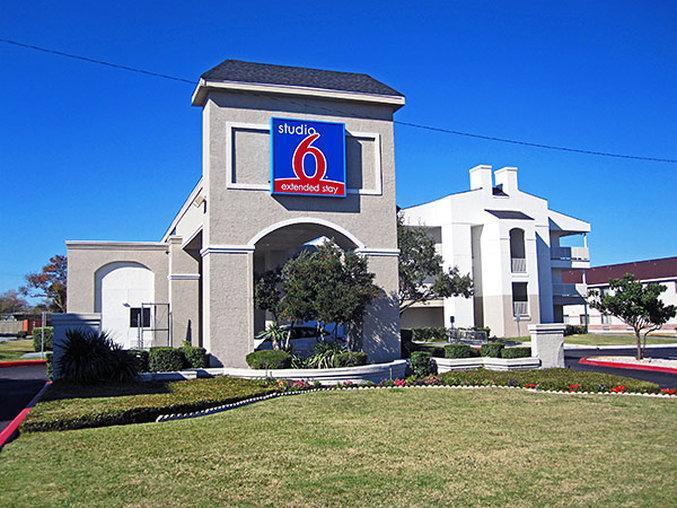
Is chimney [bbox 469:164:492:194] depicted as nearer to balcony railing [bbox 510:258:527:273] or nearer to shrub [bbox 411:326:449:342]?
balcony railing [bbox 510:258:527:273]

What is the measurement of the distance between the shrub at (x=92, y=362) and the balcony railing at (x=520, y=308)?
3437cm

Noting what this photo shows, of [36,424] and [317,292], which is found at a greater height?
[317,292]

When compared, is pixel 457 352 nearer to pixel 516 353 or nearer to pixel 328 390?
pixel 516 353

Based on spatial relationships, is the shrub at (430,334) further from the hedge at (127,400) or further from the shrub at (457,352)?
the hedge at (127,400)

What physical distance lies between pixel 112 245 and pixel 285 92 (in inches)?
496

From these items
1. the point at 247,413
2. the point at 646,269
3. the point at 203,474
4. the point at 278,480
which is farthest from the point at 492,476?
the point at 646,269

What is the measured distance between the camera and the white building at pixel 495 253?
47000mm

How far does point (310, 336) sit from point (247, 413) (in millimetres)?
15126

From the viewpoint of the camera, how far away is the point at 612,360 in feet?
91.8

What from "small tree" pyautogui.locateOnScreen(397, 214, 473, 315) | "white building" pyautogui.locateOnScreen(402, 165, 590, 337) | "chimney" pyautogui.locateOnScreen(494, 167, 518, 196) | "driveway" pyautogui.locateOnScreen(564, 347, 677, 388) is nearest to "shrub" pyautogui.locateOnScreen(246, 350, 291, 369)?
"driveway" pyautogui.locateOnScreen(564, 347, 677, 388)

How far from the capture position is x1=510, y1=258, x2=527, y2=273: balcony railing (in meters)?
47.6

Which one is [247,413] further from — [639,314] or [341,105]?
[639,314]

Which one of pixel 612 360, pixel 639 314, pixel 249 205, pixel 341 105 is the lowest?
pixel 612 360

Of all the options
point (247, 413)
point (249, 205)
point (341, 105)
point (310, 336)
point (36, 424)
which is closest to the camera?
point (36, 424)
